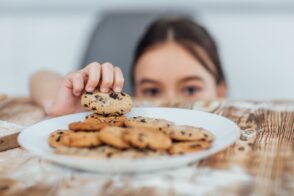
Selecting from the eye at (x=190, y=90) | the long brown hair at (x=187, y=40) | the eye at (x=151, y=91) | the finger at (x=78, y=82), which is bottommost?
the eye at (x=151, y=91)

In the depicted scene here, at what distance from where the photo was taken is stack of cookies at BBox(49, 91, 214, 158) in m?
0.80

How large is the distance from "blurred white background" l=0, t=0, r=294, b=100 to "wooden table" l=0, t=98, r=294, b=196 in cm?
171

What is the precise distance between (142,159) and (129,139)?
42 mm

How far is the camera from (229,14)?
2.73 metres

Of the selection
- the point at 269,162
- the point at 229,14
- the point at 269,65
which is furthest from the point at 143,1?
the point at 269,162

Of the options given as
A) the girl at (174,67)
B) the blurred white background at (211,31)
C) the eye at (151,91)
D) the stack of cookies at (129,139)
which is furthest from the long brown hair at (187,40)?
the stack of cookies at (129,139)

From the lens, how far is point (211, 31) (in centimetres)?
274

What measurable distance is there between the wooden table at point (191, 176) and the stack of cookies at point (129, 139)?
0.10 ft

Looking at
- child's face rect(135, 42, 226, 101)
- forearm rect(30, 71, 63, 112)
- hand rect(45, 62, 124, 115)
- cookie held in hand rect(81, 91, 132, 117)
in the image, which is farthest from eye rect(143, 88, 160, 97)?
cookie held in hand rect(81, 91, 132, 117)

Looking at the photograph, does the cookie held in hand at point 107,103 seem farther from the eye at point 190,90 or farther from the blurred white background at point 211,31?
the blurred white background at point 211,31

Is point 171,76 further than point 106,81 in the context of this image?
Yes

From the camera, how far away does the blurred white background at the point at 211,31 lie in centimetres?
272

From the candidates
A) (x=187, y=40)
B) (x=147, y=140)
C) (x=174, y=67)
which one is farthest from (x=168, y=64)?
(x=147, y=140)

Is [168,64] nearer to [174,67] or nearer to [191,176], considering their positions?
[174,67]
